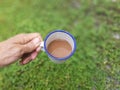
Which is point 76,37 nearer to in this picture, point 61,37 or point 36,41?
point 61,37

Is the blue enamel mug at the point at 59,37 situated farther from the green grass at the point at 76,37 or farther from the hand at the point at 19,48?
the green grass at the point at 76,37

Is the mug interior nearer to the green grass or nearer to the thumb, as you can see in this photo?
the thumb

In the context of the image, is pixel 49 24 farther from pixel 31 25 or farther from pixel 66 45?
pixel 66 45

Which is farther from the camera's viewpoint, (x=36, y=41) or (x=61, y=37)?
(x=61, y=37)

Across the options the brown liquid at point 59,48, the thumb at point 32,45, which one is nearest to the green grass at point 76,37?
the brown liquid at point 59,48

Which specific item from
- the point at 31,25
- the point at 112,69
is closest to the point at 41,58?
the point at 31,25

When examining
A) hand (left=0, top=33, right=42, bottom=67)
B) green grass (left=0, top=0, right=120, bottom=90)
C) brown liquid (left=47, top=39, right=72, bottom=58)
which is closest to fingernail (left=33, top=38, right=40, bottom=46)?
hand (left=0, top=33, right=42, bottom=67)

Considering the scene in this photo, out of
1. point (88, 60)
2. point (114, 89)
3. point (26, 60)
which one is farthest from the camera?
point (88, 60)

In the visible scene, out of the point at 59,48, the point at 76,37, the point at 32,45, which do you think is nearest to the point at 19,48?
the point at 32,45
